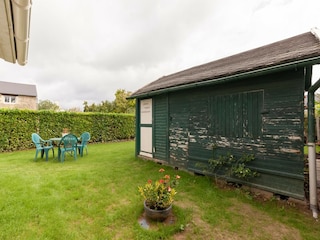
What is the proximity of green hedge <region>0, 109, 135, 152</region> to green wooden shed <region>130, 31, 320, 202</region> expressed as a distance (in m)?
7.49

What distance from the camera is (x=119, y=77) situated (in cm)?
2047

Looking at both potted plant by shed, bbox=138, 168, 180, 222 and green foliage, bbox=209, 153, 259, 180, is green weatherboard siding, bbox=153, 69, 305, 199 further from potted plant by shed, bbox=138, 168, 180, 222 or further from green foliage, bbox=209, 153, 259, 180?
potted plant by shed, bbox=138, 168, 180, 222

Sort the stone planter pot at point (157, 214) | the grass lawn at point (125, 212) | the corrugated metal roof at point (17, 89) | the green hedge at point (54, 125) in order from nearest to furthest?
the grass lawn at point (125, 212) < the stone planter pot at point (157, 214) < the green hedge at point (54, 125) < the corrugated metal roof at point (17, 89)

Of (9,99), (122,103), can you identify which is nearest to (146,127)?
(122,103)

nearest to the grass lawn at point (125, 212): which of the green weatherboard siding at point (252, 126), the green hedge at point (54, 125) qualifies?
the green weatherboard siding at point (252, 126)

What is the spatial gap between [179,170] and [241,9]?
6.31 m

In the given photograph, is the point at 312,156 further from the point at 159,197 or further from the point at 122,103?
the point at 122,103

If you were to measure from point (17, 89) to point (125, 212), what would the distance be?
93.9 feet

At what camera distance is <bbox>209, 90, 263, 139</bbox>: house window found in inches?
134

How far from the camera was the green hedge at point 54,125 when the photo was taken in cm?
808

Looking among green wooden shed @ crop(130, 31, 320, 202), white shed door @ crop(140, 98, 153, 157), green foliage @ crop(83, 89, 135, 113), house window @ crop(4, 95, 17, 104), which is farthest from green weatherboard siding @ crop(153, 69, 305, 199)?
house window @ crop(4, 95, 17, 104)

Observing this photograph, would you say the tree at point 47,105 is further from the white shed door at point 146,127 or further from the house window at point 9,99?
the white shed door at point 146,127

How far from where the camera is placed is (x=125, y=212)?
270 centimetres

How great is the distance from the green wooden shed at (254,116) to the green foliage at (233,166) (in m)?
0.12
